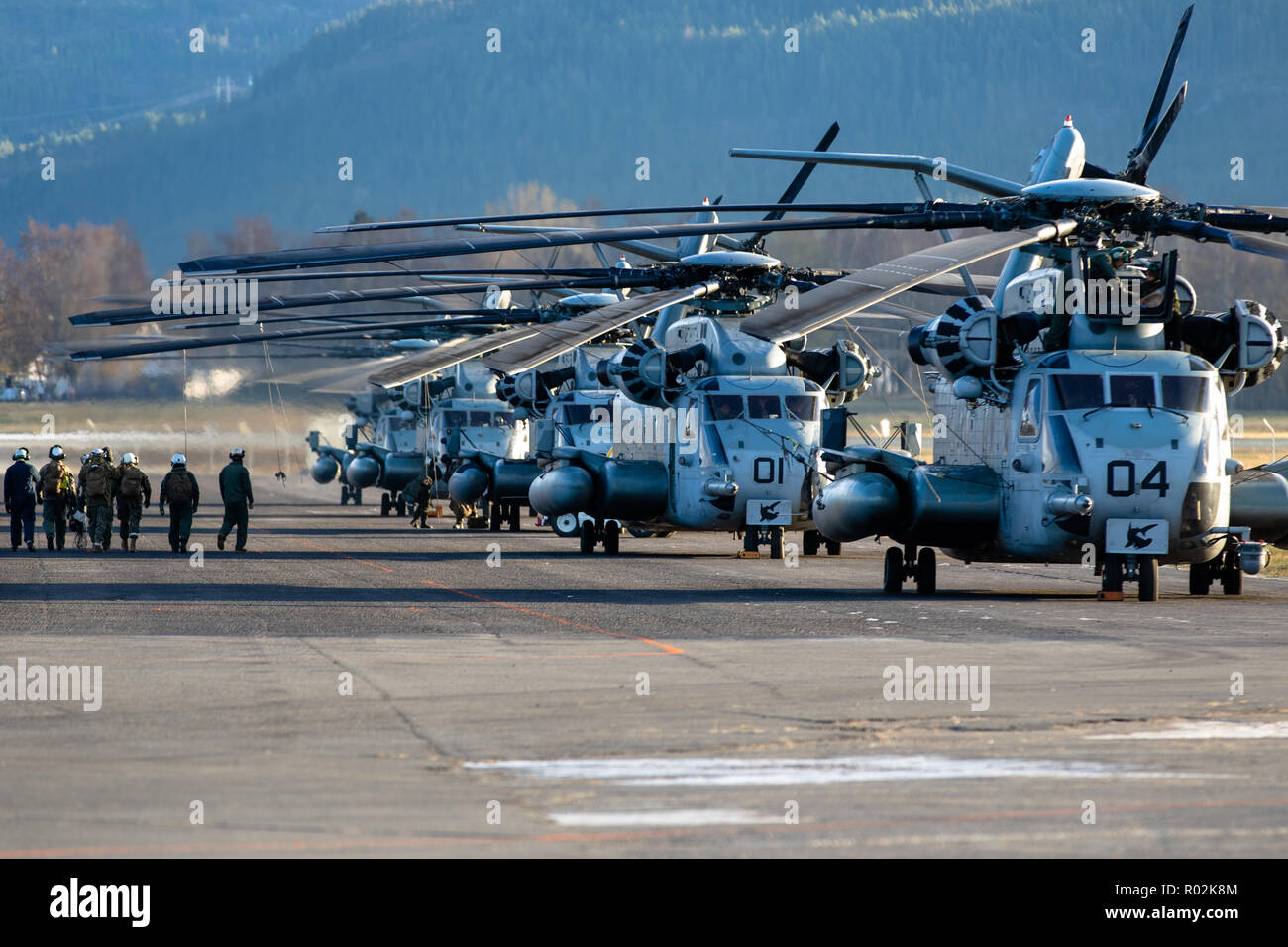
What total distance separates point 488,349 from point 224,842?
23345 mm

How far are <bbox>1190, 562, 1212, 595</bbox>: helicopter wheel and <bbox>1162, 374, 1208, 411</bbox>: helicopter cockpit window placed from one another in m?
2.34

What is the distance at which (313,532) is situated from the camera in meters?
38.2

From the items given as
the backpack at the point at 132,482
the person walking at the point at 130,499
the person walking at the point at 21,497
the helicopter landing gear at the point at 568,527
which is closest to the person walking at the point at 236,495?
the person walking at the point at 130,499

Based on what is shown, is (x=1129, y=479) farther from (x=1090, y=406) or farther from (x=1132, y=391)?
(x=1132, y=391)

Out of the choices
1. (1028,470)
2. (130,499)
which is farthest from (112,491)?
(1028,470)

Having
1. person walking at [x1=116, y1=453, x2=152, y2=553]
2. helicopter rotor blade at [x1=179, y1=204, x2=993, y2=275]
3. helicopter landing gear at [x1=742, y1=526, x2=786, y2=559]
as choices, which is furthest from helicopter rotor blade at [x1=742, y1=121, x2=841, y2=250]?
person walking at [x1=116, y1=453, x2=152, y2=553]

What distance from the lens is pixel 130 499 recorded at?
101 feet

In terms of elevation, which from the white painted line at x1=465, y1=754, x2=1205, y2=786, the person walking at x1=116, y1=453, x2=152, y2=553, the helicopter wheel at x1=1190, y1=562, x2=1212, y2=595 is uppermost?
the person walking at x1=116, y1=453, x2=152, y2=553

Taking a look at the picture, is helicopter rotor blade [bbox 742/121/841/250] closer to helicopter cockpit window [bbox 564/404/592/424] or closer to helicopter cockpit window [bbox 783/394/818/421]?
helicopter cockpit window [bbox 783/394/818/421]

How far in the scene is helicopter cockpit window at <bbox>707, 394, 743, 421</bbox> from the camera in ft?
92.5

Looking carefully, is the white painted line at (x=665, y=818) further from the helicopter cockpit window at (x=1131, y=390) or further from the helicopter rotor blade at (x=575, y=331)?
the helicopter rotor blade at (x=575, y=331)

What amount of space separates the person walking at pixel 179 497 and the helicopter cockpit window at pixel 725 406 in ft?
28.5

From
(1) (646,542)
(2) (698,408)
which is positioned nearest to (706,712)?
(2) (698,408)

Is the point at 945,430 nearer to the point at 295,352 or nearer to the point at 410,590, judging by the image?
the point at 410,590
